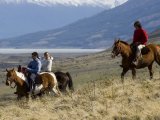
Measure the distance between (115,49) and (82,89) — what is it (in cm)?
269

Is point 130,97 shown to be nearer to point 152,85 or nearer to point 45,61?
point 152,85

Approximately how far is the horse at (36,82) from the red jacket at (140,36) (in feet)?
12.5

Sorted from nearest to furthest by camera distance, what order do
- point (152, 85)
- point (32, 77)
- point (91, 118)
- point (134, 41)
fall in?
point (91, 118)
point (152, 85)
point (32, 77)
point (134, 41)

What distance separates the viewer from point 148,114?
1561 centimetres

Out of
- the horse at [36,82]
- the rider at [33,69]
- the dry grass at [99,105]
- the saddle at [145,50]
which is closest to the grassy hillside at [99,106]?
the dry grass at [99,105]

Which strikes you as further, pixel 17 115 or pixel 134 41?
pixel 134 41

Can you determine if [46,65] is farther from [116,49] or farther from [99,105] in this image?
[99,105]

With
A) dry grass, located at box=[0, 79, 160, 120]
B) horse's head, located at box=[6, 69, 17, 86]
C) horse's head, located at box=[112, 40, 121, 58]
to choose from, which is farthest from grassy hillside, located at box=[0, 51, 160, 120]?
horse's head, located at box=[112, 40, 121, 58]

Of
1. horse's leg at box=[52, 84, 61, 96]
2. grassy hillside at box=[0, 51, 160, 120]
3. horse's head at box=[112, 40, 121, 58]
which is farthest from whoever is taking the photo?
horse's head at box=[112, 40, 121, 58]

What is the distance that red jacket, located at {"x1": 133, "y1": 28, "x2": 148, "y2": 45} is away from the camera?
21812 mm

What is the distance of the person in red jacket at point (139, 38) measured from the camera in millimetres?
21550

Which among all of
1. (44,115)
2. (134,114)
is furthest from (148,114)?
(44,115)

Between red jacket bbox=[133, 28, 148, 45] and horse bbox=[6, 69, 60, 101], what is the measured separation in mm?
3803

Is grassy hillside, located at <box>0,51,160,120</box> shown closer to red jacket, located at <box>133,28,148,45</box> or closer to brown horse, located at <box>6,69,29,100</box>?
brown horse, located at <box>6,69,29,100</box>
